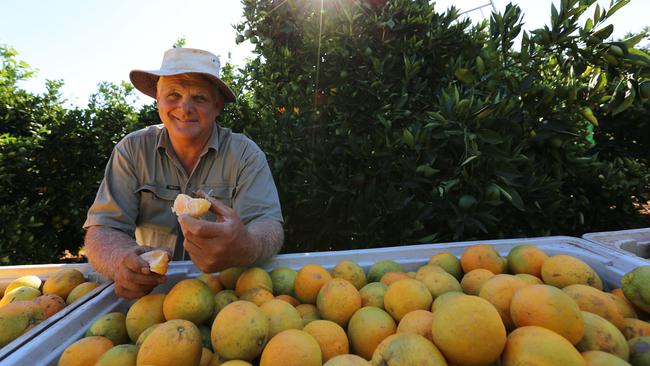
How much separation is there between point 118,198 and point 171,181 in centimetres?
32

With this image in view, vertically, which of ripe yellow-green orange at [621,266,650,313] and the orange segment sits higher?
the orange segment

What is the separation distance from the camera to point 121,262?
149cm

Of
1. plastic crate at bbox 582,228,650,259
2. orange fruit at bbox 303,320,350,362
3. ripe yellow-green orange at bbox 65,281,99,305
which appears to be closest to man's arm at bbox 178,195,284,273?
orange fruit at bbox 303,320,350,362

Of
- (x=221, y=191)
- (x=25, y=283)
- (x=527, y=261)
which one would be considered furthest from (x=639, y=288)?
(x=25, y=283)

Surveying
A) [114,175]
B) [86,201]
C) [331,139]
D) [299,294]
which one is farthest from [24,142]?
[299,294]

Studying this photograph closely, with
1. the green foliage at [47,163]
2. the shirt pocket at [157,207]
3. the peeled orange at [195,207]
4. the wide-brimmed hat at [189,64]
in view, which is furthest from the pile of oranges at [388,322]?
the green foliage at [47,163]

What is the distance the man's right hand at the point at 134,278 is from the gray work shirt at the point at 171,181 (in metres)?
0.67

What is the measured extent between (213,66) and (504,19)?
6.01 feet

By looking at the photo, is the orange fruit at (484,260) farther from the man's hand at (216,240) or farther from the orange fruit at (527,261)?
the man's hand at (216,240)

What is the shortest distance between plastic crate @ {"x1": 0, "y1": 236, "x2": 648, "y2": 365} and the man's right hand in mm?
105

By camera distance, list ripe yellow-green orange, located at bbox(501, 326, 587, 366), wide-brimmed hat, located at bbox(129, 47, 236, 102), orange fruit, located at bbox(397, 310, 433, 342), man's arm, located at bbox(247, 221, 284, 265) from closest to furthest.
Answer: ripe yellow-green orange, located at bbox(501, 326, 587, 366) → orange fruit, located at bbox(397, 310, 433, 342) → man's arm, located at bbox(247, 221, 284, 265) → wide-brimmed hat, located at bbox(129, 47, 236, 102)

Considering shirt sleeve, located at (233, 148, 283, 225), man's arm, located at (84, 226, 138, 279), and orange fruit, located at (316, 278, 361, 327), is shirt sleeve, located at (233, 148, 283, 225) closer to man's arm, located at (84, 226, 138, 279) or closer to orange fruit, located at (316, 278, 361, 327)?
man's arm, located at (84, 226, 138, 279)

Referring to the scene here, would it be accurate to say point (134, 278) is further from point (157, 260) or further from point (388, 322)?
point (388, 322)

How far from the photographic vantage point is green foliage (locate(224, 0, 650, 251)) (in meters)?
2.12
